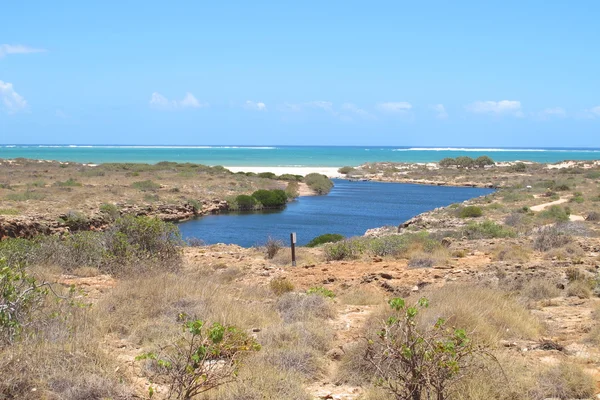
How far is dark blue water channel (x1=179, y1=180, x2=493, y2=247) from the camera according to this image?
32.6m

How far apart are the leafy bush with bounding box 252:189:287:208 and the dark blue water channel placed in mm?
905

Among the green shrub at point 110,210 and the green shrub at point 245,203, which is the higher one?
the green shrub at point 110,210

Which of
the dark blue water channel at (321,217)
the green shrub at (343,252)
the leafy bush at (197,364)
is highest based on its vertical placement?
the leafy bush at (197,364)

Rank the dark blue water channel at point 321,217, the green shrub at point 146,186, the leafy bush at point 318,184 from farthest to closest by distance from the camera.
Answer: the leafy bush at point 318,184, the green shrub at point 146,186, the dark blue water channel at point 321,217

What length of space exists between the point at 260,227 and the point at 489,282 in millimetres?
25394

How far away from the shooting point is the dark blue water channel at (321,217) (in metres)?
32.6

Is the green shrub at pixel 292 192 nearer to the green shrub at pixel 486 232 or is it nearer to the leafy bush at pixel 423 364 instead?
the green shrub at pixel 486 232

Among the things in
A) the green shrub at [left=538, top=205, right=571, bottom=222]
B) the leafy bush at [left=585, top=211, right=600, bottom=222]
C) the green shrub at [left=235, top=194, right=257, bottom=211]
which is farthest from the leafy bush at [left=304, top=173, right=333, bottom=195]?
the leafy bush at [left=585, top=211, right=600, bottom=222]

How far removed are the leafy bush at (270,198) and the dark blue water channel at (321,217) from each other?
2.97ft

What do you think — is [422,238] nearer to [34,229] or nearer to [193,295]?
[193,295]

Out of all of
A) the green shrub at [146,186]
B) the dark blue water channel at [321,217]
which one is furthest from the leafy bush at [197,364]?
the green shrub at [146,186]

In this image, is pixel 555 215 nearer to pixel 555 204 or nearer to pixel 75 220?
pixel 555 204

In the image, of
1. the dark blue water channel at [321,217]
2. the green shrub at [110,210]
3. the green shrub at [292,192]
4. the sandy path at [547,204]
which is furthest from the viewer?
the green shrub at [292,192]

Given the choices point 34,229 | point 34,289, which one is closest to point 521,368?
point 34,289
